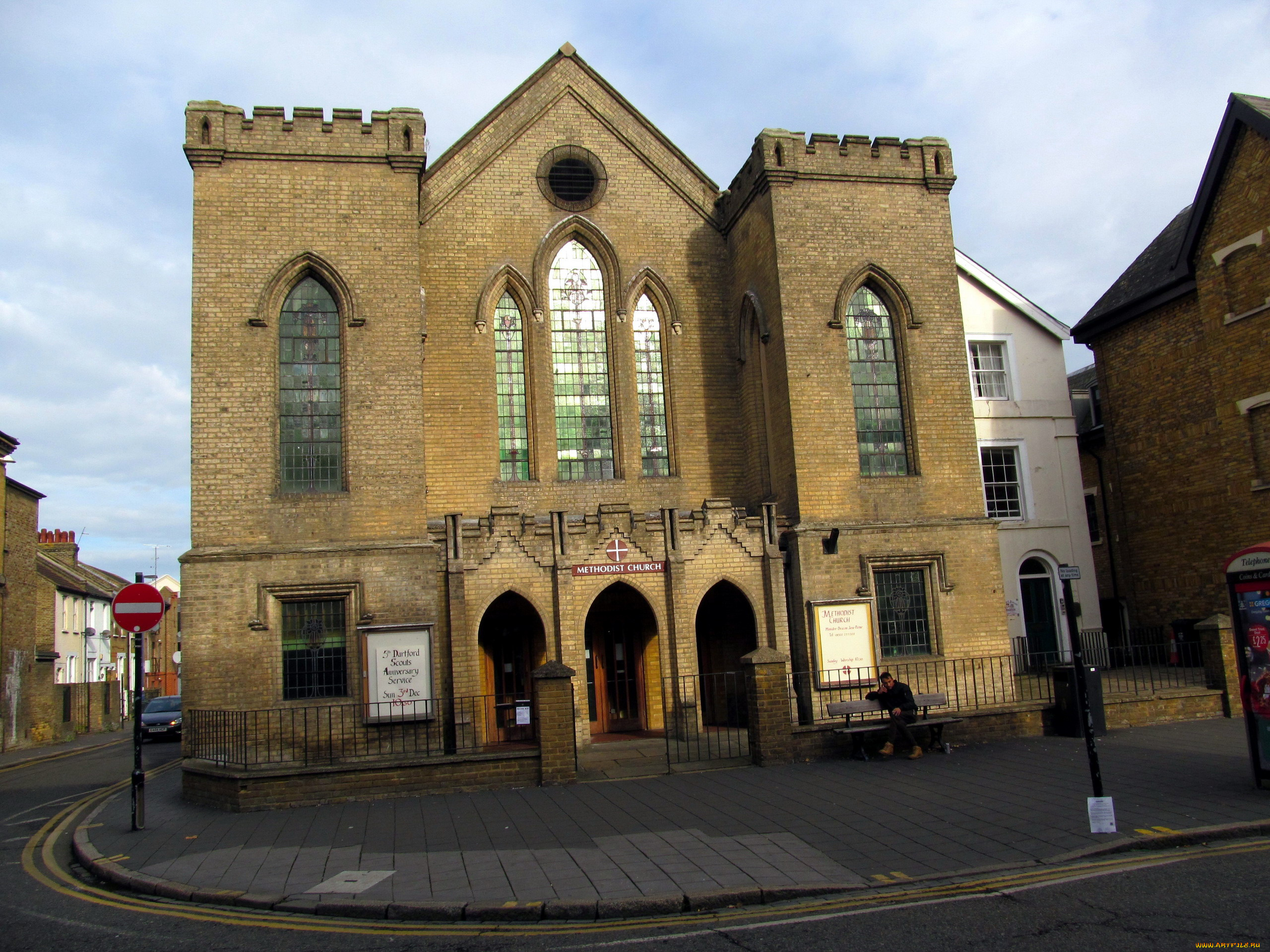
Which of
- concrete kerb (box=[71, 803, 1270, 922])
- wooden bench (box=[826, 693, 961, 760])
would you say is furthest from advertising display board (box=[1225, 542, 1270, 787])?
wooden bench (box=[826, 693, 961, 760])

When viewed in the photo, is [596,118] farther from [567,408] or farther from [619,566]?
[619,566]

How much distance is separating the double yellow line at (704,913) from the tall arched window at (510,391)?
11305mm

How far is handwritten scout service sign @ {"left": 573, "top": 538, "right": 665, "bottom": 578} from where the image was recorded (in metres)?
16.7

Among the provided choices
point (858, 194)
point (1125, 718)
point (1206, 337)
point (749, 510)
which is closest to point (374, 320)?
point (749, 510)

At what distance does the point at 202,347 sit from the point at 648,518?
26.6ft

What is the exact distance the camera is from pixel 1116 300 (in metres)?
25.3

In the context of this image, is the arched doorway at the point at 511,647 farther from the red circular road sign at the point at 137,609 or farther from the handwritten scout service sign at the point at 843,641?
the red circular road sign at the point at 137,609

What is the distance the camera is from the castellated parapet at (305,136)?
16.9 m

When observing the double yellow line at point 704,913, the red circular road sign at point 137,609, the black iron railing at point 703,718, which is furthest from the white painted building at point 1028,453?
the red circular road sign at point 137,609

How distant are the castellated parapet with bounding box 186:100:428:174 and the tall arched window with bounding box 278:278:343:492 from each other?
2384mm

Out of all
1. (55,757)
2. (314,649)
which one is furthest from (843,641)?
(55,757)

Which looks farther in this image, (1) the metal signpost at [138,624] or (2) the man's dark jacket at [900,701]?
(2) the man's dark jacket at [900,701]

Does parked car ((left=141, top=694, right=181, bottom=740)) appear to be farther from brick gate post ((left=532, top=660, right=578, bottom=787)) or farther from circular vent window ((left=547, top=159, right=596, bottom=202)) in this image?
brick gate post ((left=532, top=660, right=578, bottom=787))

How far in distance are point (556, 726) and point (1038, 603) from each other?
15693mm
